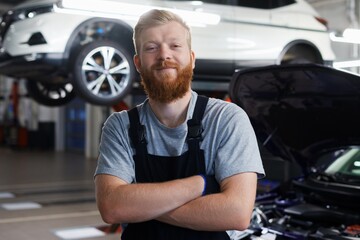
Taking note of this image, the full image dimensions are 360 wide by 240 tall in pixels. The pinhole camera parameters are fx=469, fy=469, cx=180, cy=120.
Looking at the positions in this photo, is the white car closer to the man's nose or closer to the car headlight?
the car headlight

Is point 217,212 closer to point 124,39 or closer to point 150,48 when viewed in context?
point 150,48

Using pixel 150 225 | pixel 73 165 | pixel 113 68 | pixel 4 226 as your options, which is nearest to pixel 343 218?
pixel 150 225

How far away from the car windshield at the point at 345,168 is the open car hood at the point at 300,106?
0.15 m

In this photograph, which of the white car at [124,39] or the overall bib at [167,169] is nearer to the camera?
the overall bib at [167,169]

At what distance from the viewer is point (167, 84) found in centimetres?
136

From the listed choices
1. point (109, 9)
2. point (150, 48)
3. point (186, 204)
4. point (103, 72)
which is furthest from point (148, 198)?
point (109, 9)

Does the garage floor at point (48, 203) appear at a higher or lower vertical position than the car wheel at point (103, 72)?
lower

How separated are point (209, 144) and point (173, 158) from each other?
4.5 inches

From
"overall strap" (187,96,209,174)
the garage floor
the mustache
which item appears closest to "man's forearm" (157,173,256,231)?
"overall strap" (187,96,209,174)

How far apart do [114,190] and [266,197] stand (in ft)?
6.75

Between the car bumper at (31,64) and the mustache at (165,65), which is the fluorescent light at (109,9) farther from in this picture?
the mustache at (165,65)

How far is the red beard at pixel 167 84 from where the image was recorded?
136 centimetres

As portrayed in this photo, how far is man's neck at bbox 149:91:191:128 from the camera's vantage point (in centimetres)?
141

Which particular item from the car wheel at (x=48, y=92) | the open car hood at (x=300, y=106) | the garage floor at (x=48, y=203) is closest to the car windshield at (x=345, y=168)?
the open car hood at (x=300, y=106)
